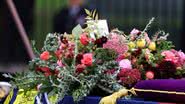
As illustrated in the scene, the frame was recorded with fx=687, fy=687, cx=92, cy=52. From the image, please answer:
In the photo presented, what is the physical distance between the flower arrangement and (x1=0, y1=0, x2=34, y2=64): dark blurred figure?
10.6 feet

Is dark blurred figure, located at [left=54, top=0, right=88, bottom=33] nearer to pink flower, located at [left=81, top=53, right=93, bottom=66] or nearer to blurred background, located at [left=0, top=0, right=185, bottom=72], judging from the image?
blurred background, located at [left=0, top=0, right=185, bottom=72]

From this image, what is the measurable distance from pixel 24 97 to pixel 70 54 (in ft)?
1.25

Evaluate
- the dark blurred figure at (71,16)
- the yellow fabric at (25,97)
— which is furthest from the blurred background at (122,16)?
the yellow fabric at (25,97)

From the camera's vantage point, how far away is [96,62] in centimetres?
309

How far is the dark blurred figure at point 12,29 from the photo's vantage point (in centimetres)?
690

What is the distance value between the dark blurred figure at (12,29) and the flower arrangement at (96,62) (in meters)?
3.23

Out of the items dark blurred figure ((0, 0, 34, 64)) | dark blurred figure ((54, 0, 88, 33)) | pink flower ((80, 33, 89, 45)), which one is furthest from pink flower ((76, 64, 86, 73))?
dark blurred figure ((54, 0, 88, 33))

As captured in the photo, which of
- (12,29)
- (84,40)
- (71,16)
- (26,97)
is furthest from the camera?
→ (71,16)

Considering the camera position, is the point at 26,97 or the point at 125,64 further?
the point at 26,97

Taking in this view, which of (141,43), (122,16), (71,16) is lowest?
(141,43)

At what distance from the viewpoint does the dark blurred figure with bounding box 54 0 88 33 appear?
900 cm

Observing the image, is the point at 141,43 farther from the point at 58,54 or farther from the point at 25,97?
the point at 25,97

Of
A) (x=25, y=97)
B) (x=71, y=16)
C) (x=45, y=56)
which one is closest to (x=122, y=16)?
(x=71, y=16)

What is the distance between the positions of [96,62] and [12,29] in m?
5.08
